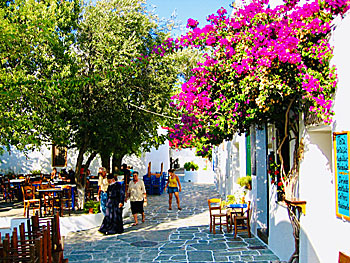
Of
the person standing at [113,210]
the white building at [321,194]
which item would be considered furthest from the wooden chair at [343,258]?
the person standing at [113,210]

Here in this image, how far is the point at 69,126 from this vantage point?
1291cm

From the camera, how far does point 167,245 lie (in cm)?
995

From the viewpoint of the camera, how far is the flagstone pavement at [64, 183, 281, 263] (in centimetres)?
869

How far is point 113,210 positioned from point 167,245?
2.39 meters

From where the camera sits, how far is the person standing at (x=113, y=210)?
37.8ft

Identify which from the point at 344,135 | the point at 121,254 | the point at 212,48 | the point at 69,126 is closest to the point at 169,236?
the point at 121,254

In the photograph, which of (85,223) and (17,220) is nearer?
(17,220)

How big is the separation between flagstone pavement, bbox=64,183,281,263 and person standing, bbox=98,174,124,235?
27cm

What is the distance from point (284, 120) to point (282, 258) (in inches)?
118

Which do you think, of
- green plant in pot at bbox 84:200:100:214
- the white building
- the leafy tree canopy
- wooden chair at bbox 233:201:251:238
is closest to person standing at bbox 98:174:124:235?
green plant in pot at bbox 84:200:100:214

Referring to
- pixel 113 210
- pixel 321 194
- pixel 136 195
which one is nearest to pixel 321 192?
pixel 321 194

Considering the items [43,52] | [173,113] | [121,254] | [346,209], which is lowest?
[121,254]

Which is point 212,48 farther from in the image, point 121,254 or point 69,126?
point 69,126

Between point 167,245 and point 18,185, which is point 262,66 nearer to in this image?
point 167,245
